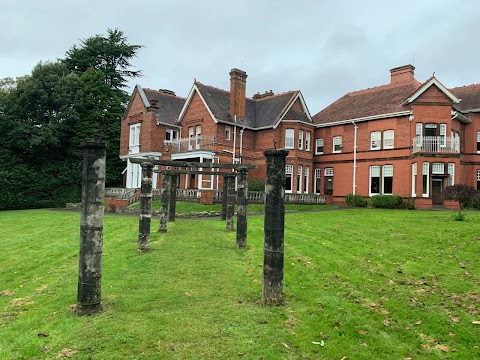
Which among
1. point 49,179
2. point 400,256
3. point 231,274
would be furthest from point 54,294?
point 49,179

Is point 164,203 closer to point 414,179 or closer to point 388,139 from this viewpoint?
point 414,179

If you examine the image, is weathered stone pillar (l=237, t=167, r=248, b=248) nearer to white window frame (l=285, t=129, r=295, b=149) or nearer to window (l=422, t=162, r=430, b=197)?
window (l=422, t=162, r=430, b=197)

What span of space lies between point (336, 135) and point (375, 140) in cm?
396

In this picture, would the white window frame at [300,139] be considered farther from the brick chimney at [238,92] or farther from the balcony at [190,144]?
the balcony at [190,144]

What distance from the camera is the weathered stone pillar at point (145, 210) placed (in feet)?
37.9

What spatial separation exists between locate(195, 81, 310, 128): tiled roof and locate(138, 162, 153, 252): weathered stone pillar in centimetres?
2257

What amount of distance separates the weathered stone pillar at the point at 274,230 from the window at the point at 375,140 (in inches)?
1101

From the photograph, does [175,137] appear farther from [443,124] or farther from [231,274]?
[231,274]

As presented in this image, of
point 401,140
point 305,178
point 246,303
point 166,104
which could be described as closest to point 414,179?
point 401,140

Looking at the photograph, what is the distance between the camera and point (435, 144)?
2989 centimetres

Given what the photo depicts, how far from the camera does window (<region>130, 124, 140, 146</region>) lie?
128ft

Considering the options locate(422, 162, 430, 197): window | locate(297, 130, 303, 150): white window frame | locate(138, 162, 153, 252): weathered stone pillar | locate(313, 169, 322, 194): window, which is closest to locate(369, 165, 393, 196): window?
locate(422, 162, 430, 197): window

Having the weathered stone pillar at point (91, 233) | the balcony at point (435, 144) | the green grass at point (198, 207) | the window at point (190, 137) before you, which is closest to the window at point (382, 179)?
the balcony at point (435, 144)

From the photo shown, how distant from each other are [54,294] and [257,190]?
23.9m
